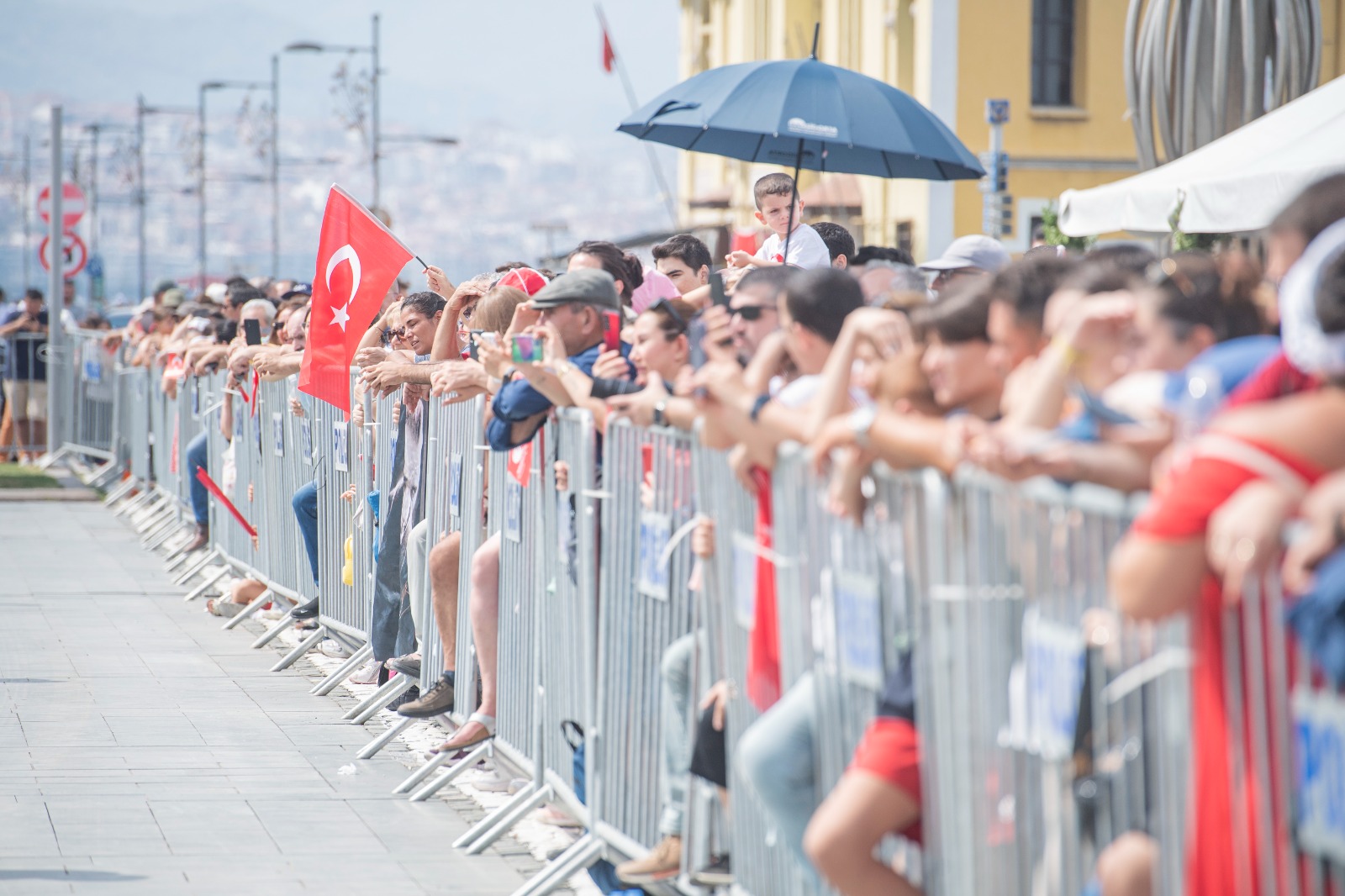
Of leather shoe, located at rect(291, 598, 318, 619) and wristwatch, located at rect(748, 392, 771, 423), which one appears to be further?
leather shoe, located at rect(291, 598, 318, 619)

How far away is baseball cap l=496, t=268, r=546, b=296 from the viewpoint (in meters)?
8.20

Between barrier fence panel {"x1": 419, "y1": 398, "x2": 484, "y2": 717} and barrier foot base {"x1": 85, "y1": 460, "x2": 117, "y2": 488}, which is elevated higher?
barrier fence panel {"x1": 419, "y1": 398, "x2": 484, "y2": 717}

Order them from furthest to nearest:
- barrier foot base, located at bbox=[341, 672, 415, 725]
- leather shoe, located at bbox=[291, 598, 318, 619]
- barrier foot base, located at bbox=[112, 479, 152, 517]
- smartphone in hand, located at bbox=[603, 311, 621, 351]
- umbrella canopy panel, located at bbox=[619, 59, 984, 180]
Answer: barrier foot base, located at bbox=[112, 479, 152, 517]
leather shoe, located at bbox=[291, 598, 318, 619]
barrier foot base, located at bbox=[341, 672, 415, 725]
umbrella canopy panel, located at bbox=[619, 59, 984, 180]
smartphone in hand, located at bbox=[603, 311, 621, 351]

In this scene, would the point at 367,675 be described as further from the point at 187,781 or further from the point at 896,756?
the point at 896,756

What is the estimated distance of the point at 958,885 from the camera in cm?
394

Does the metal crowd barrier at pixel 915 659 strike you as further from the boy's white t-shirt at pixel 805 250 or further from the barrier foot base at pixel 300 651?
the barrier foot base at pixel 300 651

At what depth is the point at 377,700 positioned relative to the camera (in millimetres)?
9117

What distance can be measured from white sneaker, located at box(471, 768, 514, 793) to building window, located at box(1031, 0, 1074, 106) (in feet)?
83.1

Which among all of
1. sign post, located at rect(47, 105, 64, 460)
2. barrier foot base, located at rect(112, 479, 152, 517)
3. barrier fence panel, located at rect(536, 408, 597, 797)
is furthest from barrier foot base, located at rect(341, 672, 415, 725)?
sign post, located at rect(47, 105, 64, 460)

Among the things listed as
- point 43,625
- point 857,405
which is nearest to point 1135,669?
point 857,405

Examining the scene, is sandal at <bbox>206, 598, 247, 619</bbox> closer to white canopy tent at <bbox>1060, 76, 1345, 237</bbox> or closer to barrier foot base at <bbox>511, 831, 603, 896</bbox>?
white canopy tent at <bbox>1060, 76, 1345, 237</bbox>

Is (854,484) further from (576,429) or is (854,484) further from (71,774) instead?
(71,774)

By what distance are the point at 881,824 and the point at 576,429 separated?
8.43 ft

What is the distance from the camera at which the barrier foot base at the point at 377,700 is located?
29.7 ft
